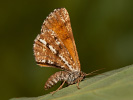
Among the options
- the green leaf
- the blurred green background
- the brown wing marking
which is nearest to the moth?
the brown wing marking

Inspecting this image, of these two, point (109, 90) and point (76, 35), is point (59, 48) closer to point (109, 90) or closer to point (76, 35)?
point (76, 35)

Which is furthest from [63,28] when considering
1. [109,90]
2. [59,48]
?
[109,90]

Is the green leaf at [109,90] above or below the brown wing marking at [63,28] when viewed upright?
below

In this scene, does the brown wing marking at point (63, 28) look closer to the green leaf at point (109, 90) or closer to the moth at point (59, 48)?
the moth at point (59, 48)

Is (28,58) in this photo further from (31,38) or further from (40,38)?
(40,38)

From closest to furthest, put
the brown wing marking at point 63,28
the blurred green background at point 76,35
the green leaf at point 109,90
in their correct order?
1. the green leaf at point 109,90
2. the brown wing marking at point 63,28
3. the blurred green background at point 76,35

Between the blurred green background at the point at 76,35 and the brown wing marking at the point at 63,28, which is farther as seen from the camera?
the blurred green background at the point at 76,35

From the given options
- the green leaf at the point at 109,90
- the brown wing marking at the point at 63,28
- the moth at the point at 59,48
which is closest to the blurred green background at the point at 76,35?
the moth at the point at 59,48
